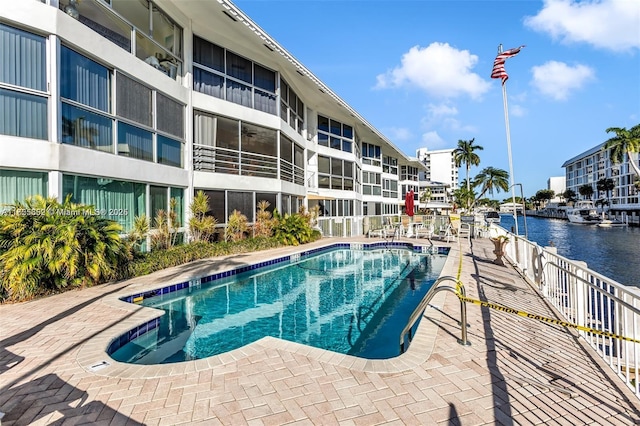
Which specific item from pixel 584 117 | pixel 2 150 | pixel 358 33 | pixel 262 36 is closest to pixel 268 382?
pixel 2 150

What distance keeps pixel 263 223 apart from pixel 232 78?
6102 mm

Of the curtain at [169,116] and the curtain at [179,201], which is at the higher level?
the curtain at [169,116]

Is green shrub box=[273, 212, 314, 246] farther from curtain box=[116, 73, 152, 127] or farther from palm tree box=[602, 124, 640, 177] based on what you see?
palm tree box=[602, 124, 640, 177]

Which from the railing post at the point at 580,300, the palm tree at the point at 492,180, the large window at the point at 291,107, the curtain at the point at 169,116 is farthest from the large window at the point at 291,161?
the palm tree at the point at 492,180

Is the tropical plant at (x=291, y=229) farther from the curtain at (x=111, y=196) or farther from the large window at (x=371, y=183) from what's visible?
the large window at (x=371, y=183)

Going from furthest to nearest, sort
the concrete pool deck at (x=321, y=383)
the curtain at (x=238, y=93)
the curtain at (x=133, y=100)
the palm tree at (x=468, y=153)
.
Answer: the palm tree at (x=468, y=153) < the curtain at (x=238, y=93) < the curtain at (x=133, y=100) < the concrete pool deck at (x=321, y=383)

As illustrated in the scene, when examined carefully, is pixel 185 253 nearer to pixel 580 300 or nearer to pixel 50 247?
pixel 50 247

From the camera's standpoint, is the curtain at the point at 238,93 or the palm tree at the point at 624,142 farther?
the palm tree at the point at 624,142

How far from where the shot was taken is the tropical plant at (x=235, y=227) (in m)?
12.1

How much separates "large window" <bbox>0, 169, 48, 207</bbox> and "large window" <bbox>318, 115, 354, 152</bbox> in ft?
48.7

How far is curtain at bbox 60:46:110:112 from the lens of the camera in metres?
7.46

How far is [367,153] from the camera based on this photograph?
2639cm

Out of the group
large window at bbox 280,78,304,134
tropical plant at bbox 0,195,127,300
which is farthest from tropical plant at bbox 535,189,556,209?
tropical plant at bbox 0,195,127,300

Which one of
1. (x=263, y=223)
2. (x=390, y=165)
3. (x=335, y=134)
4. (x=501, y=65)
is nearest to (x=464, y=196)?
(x=390, y=165)
